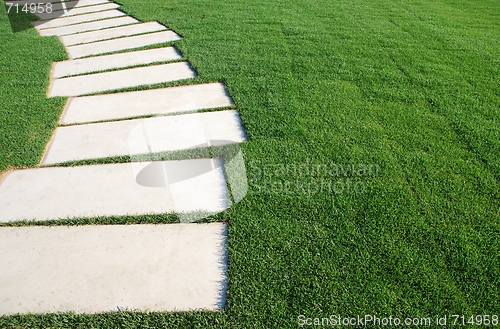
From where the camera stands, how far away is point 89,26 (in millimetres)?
6133

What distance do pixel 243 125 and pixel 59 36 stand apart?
14.0 feet

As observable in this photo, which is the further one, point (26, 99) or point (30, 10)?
point (30, 10)

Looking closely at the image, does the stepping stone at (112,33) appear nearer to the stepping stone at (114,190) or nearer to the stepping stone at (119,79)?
the stepping stone at (119,79)

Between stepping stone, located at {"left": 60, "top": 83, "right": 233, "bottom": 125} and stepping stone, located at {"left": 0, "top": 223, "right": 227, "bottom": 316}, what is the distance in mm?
1501

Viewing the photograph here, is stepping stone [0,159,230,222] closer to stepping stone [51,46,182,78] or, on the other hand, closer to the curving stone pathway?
the curving stone pathway

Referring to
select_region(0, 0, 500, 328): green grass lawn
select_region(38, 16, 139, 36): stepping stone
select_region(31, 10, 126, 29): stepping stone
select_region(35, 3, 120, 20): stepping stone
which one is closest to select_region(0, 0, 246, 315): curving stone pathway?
select_region(0, 0, 500, 328): green grass lawn

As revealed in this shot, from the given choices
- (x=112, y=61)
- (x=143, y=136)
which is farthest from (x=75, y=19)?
(x=143, y=136)

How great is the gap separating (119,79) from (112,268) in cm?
279

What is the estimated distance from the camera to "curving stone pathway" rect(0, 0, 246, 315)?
6.86ft

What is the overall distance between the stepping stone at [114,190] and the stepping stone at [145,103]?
830 millimetres

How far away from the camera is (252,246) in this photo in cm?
228

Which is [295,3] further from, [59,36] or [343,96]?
[59,36]

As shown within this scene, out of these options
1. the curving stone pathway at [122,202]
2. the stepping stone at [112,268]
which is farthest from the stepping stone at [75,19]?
the stepping stone at [112,268]

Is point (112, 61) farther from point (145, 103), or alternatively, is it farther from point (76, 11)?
point (76, 11)
